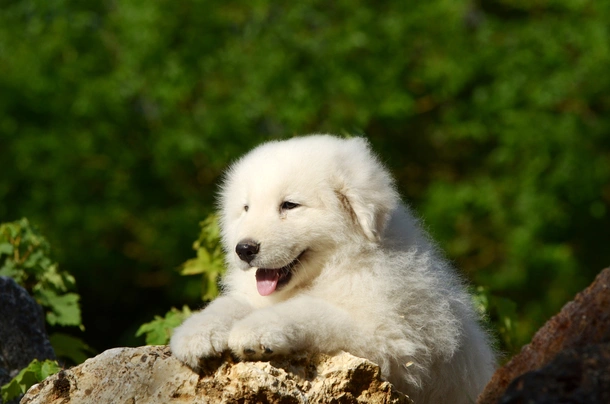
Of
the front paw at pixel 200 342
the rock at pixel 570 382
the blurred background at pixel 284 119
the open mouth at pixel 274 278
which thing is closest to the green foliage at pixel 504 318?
the open mouth at pixel 274 278

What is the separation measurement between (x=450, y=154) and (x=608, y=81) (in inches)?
102

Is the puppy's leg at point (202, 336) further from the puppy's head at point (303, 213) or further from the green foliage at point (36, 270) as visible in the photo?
the green foliage at point (36, 270)

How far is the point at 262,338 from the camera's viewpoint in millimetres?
3721

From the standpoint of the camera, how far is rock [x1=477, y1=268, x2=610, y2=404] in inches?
132

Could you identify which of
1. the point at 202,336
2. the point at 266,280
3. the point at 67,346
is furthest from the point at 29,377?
the point at 202,336

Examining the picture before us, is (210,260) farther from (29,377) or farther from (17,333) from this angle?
(29,377)

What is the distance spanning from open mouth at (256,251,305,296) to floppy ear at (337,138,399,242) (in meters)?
0.36

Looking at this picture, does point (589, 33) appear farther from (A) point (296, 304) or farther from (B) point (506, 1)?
(A) point (296, 304)

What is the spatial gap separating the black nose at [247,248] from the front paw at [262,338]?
0.53 m

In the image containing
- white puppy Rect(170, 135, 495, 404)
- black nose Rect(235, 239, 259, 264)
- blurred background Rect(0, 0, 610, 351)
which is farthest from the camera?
blurred background Rect(0, 0, 610, 351)

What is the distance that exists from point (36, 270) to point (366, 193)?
3.49 meters

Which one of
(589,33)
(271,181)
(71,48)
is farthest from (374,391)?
(71,48)

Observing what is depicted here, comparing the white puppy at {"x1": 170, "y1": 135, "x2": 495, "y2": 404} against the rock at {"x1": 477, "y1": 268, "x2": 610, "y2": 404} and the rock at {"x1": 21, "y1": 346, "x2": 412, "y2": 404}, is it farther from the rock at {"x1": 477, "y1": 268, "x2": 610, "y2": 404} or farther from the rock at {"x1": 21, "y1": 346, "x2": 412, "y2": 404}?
the rock at {"x1": 477, "y1": 268, "x2": 610, "y2": 404}

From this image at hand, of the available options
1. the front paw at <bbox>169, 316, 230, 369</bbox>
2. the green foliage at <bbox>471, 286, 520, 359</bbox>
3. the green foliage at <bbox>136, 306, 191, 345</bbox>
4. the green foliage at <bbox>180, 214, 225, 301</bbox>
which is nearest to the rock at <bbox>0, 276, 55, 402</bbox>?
the green foliage at <bbox>136, 306, 191, 345</bbox>
